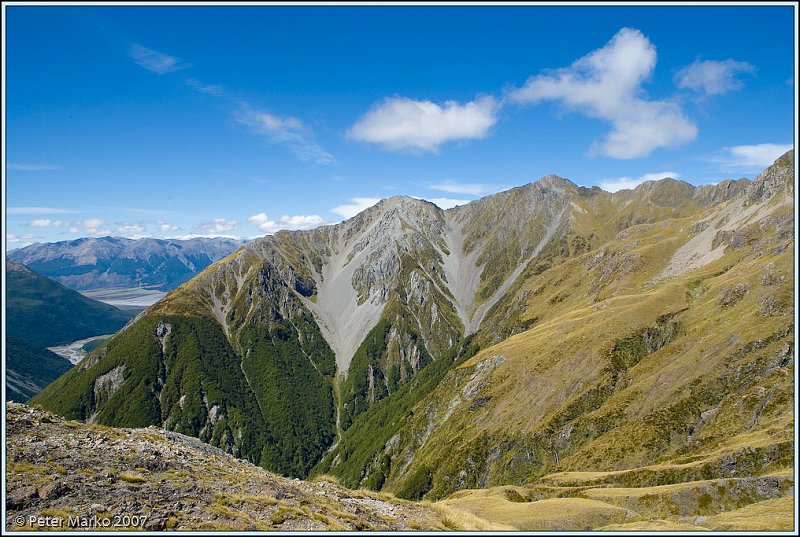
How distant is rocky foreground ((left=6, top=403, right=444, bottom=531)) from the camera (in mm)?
22875

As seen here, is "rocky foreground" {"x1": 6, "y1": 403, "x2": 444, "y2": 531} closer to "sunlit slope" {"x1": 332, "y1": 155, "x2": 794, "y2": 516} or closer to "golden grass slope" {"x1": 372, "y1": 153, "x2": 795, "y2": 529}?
"golden grass slope" {"x1": 372, "y1": 153, "x2": 795, "y2": 529}

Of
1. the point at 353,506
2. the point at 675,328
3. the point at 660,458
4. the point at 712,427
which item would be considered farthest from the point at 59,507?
the point at 675,328

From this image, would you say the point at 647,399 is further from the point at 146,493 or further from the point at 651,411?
the point at 146,493

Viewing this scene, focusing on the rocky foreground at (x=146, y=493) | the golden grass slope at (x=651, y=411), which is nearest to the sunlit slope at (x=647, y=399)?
the golden grass slope at (x=651, y=411)

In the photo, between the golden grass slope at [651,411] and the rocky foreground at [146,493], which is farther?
the golden grass slope at [651,411]

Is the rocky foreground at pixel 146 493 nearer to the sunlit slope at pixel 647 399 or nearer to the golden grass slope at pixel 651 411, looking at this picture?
the golden grass slope at pixel 651 411

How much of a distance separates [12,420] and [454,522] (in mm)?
37464

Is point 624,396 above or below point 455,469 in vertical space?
above

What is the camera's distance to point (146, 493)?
84.4ft

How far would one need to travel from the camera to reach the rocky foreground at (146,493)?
22.9m

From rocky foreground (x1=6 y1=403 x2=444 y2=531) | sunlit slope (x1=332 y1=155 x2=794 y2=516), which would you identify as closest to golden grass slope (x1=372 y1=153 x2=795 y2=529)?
sunlit slope (x1=332 y1=155 x2=794 y2=516)

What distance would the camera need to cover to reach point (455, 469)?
16675 cm

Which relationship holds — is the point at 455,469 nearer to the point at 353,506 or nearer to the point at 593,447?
the point at 593,447

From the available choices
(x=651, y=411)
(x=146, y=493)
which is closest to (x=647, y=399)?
(x=651, y=411)
